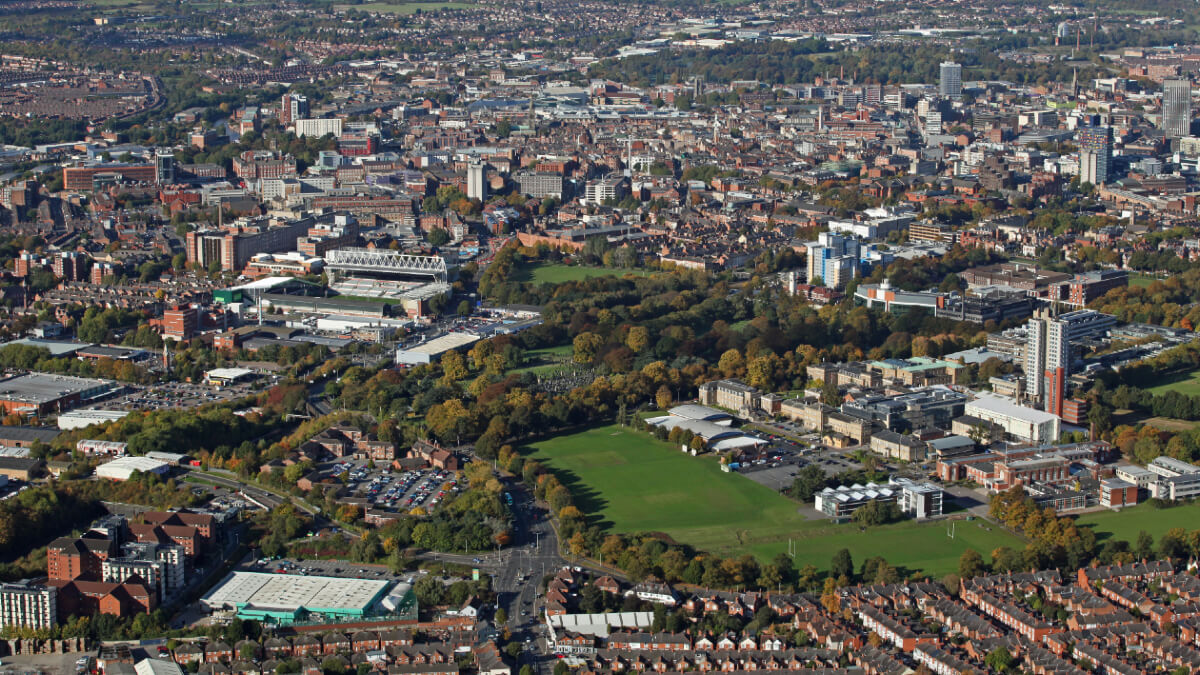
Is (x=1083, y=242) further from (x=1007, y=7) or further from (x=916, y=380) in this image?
(x=1007, y=7)

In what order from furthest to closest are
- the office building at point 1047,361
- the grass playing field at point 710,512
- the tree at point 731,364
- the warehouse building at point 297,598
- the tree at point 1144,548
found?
the tree at point 731,364
the office building at point 1047,361
the grass playing field at point 710,512
the tree at point 1144,548
the warehouse building at point 297,598

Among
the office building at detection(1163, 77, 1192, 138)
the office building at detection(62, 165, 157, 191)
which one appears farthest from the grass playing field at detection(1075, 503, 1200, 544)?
the office building at detection(1163, 77, 1192, 138)

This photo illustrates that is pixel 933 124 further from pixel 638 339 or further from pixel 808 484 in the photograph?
pixel 808 484

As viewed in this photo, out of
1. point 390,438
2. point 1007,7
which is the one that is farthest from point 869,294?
point 1007,7

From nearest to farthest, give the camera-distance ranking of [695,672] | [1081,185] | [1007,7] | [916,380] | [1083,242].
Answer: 1. [695,672]
2. [916,380]
3. [1083,242]
4. [1081,185]
5. [1007,7]

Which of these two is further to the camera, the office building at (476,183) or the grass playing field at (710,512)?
the office building at (476,183)

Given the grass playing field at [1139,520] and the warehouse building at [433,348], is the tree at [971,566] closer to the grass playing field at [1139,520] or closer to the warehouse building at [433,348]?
the grass playing field at [1139,520]

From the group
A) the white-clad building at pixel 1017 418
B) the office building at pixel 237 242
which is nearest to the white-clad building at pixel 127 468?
the white-clad building at pixel 1017 418
